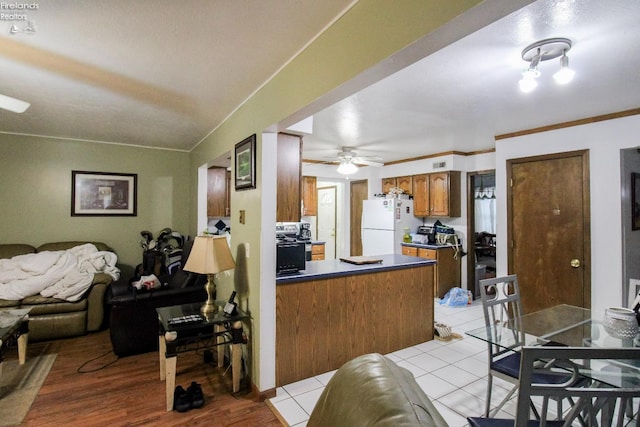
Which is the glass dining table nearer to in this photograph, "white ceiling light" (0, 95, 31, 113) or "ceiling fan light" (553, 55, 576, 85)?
"ceiling fan light" (553, 55, 576, 85)

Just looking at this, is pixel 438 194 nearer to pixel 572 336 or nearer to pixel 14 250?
pixel 572 336

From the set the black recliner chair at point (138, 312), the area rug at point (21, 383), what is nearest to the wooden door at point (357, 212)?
the black recliner chair at point (138, 312)

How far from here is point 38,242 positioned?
419cm

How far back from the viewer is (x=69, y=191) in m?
4.34

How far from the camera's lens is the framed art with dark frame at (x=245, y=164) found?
2514 millimetres

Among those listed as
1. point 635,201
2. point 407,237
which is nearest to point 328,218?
point 407,237

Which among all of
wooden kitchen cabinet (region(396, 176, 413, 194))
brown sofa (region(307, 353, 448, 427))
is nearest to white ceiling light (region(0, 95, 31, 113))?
brown sofa (region(307, 353, 448, 427))

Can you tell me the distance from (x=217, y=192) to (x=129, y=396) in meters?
2.96

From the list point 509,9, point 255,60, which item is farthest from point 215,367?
point 509,9

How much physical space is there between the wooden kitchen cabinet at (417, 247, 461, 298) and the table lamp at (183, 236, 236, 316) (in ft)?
11.6

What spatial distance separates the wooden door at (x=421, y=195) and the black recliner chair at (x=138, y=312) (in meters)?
3.87

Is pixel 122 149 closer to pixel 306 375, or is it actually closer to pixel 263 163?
pixel 263 163

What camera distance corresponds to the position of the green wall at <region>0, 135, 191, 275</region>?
4.09m

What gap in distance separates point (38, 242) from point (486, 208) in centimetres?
705
